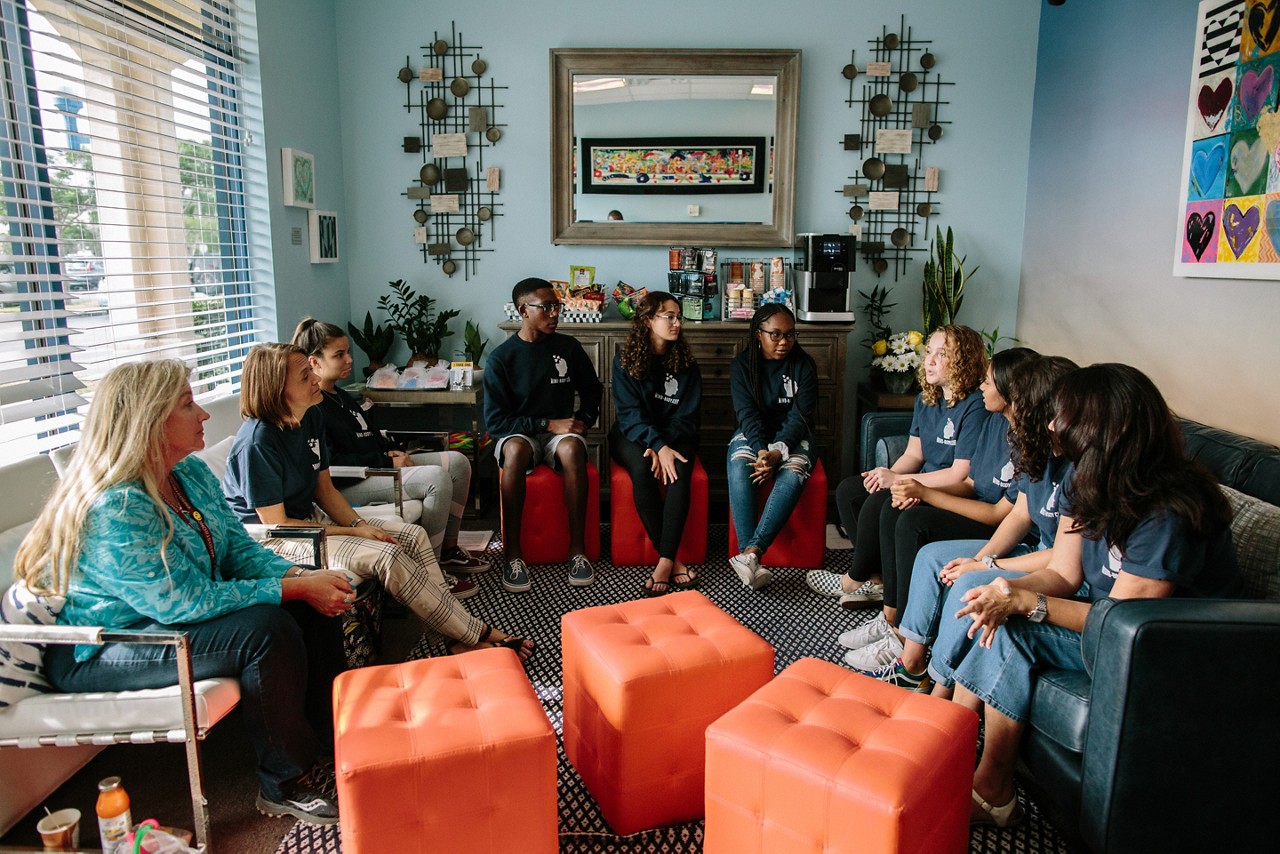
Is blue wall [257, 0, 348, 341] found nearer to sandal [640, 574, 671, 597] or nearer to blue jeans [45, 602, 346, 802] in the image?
sandal [640, 574, 671, 597]

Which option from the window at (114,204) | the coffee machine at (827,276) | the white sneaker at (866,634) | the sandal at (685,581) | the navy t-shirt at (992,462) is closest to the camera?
the window at (114,204)

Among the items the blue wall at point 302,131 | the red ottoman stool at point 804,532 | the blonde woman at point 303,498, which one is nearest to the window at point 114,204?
the blue wall at point 302,131

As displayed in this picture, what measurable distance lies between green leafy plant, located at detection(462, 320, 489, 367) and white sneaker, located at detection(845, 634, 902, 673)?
8.49ft

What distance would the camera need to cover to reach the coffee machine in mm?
4355

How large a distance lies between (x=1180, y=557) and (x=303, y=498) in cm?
243

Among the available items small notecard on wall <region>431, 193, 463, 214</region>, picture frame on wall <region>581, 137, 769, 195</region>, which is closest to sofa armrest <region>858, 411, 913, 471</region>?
picture frame on wall <region>581, 137, 769, 195</region>

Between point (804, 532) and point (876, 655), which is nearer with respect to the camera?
point (876, 655)

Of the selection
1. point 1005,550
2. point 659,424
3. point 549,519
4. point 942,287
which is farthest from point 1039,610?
point 942,287

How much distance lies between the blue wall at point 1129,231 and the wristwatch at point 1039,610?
1.44 m

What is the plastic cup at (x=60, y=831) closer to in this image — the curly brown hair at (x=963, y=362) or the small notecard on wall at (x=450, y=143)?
the curly brown hair at (x=963, y=362)

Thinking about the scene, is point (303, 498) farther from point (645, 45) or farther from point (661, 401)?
point (645, 45)

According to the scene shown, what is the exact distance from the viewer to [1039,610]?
6.86ft

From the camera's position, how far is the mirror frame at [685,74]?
4547mm

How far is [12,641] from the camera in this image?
73.3 inches
